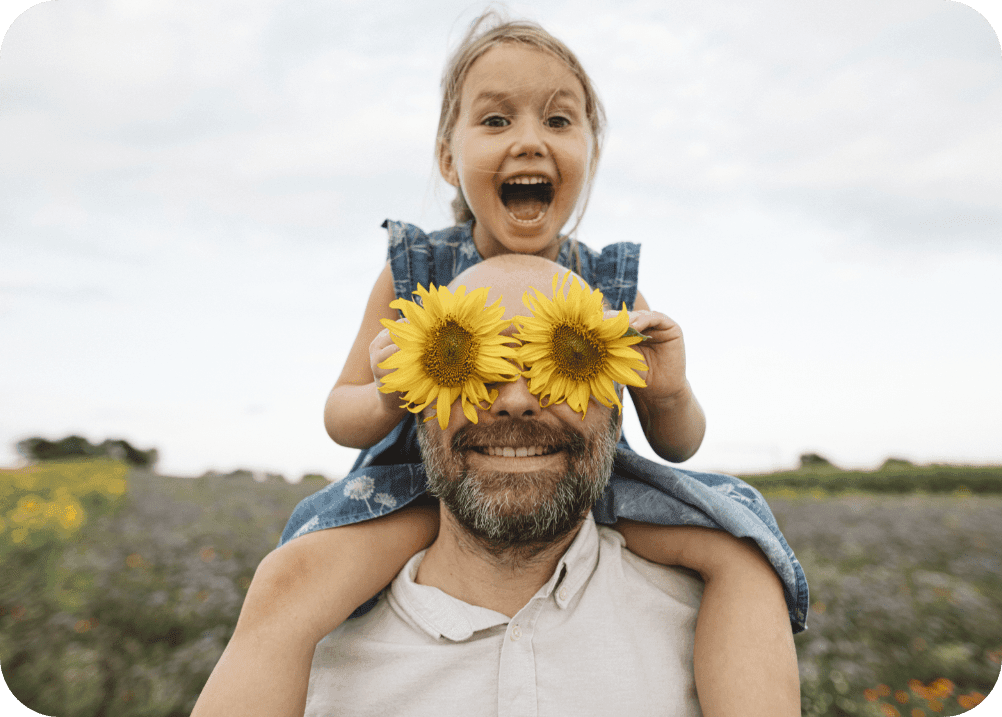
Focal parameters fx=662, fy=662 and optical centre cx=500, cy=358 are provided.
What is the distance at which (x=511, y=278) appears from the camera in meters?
2.36

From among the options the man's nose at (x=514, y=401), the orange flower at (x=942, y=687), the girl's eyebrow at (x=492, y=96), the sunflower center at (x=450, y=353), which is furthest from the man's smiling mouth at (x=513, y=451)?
the orange flower at (x=942, y=687)

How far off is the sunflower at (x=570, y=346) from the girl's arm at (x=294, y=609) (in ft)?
3.10

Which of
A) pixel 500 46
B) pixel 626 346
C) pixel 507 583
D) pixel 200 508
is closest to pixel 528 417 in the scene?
pixel 626 346

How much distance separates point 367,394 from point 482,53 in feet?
5.26

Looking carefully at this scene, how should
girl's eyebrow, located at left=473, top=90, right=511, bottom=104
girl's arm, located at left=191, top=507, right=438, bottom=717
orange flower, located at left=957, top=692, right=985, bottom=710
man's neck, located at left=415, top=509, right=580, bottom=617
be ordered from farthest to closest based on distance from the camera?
orange flower, located at left=957, top=692, right=985, bottom=710 → girl's eyebrow, located at left=473, top=90, right=511, bottom=104 → man's neck, located at left=415, top=509, right=580, bottom=617 → girl's arm, located at left=191, top=507, right=438, bottom=717

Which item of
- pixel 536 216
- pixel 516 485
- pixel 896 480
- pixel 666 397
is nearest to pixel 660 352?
pixel 666 397

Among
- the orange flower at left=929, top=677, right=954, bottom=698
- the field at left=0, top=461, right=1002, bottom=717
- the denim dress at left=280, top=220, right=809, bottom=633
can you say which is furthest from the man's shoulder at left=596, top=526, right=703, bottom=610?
the orange flower at left=929, top=677, right=954, bottom=698

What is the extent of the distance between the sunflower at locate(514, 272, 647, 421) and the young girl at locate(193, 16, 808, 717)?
143 millimetres

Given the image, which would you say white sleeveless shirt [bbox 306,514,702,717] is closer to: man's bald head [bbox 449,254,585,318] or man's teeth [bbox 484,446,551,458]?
man's teeth [bbox 484,446,551,458]

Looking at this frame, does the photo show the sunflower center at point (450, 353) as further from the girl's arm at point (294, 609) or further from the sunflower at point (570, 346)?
the girl's arm at point (294, 609)

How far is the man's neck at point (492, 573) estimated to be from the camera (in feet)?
8.10

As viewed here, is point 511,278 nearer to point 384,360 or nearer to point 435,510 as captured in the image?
point 384,360

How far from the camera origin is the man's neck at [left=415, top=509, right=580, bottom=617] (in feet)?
8.10

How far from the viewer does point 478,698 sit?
2.25 metres
